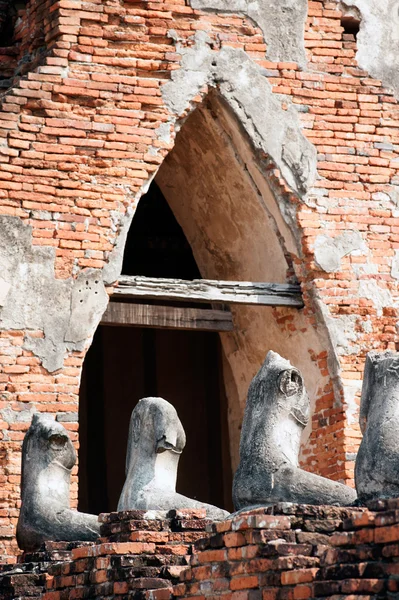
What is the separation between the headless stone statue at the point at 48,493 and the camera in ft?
31.6

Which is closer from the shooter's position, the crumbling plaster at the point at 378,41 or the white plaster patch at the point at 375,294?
the white plaster patch at the point at 375,294

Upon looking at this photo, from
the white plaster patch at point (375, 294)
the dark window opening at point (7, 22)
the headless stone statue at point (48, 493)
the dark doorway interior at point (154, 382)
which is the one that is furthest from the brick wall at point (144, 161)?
the dark doorway interior at point (154, 382)

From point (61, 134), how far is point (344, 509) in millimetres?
5831

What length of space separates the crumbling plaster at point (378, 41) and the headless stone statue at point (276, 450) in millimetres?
5539

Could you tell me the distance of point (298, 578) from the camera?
682cm

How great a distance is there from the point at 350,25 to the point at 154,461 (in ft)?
18.8

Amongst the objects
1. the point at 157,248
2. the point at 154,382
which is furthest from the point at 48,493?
the point at 157,248

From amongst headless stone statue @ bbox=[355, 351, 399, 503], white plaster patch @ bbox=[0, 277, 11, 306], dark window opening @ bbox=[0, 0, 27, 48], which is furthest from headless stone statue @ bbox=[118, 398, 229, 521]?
dark window opening @ bbox=[0, 0, 27, 48]

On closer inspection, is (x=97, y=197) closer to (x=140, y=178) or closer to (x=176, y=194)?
(x=140, y=178)

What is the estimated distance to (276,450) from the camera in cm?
828

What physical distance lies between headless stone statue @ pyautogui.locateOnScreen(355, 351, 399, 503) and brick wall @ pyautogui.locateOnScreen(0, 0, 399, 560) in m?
4.65

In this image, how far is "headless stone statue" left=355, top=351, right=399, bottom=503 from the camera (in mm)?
7355

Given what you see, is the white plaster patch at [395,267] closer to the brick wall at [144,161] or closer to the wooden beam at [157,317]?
the brick wall at [144,161]

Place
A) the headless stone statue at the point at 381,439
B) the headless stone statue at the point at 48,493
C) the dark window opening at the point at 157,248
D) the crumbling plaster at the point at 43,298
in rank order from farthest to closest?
the dark window opening at the point at 157,248
the crumbling plaster at the point at 43,298
the headless stone statue at the point at 48,493
the headless stone statue at the point at 381,439
